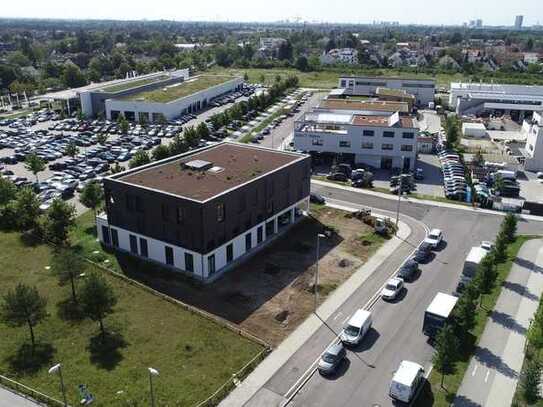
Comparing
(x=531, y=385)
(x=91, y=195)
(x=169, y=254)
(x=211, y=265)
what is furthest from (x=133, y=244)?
(x=531, y=385)

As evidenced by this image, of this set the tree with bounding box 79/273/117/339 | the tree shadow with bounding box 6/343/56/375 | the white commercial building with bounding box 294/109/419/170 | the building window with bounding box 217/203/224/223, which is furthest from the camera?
the white commercial building with bounding box 294/109/419/170

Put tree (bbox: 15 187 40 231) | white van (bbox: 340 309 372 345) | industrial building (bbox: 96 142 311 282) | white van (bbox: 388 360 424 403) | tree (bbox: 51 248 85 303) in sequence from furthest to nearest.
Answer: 1. tree (bbox: 15 187 40 231)
2. industrial building (bbox: 96 142 311 282)
3. tree (bbox: 51 248 85 303)
4. white van (bbox: 340 309 372 345)
5. white van (bbox: 388 360 424 403)

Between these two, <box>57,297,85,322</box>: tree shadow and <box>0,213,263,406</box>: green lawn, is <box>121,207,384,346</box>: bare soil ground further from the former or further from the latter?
<box>57,297,85,322</box>: tree shadow

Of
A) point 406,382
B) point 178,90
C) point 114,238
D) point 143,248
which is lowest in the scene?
point 143,248

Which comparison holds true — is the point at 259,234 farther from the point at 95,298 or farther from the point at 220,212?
the point at 95,298

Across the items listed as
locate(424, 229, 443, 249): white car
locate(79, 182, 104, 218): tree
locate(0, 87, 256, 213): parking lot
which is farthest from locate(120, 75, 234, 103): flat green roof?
locate(424, 229, 443, 249): white car

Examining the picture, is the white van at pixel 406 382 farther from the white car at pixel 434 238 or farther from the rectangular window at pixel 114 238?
the rectangular window at pixel 114 238
